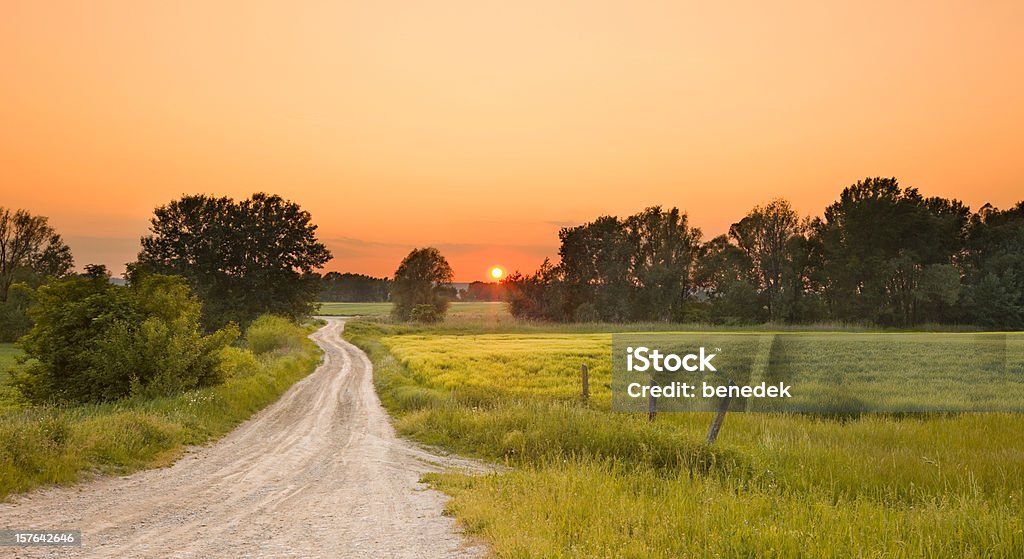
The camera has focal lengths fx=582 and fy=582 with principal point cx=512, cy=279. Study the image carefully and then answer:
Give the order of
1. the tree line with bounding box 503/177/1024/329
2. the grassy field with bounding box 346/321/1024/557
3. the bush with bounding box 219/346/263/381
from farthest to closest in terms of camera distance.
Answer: the tree line with bounding box 503/177/1024/329, the bush with bounding box 219/346/263/381, the grassy field with bounding box 346/321/1024/557

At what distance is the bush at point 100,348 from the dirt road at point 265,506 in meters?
6.24

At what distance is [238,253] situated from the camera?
65000 mm

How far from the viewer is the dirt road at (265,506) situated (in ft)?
28.2

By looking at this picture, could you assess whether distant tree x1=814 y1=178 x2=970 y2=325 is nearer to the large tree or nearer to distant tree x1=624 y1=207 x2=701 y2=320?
distant tree x1=624 y1=207 x2=701 y2=320

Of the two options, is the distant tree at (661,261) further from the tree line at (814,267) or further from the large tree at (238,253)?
the large tree at (238,253)

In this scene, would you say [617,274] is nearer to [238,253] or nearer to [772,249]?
[772,249]

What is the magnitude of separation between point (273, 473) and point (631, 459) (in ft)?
28.1

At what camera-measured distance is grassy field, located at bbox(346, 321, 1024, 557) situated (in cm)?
793

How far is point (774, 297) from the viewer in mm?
78062

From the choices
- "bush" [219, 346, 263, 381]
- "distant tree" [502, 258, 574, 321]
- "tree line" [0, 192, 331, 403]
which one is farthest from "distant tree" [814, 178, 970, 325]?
"bush" [219, 346, 263, 381]

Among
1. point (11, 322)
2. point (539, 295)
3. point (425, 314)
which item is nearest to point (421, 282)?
point (425, 314)

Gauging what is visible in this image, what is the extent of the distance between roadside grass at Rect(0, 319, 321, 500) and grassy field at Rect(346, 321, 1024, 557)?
6678 mm

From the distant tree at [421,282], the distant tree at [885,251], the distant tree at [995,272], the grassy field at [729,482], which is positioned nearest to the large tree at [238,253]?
the grassy field at [729,482]

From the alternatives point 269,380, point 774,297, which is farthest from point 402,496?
point 774,297
